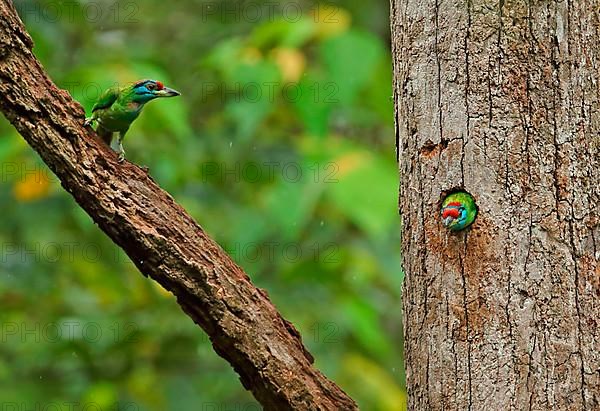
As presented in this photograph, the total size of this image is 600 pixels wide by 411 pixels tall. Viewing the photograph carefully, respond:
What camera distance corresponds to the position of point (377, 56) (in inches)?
156

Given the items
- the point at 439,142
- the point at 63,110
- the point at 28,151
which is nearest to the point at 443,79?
the point at 439,142

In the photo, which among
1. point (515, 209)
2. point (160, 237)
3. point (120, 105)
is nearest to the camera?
point (515, 209)

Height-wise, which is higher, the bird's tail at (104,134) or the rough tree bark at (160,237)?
the bird's tail at (104,134)

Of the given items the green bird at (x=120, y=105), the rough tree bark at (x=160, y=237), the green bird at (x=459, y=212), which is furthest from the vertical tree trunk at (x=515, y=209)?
the green bird at (x=120, y=105)

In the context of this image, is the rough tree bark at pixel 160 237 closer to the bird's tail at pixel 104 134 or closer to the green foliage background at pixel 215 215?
the bird's tail at pixel 104 134

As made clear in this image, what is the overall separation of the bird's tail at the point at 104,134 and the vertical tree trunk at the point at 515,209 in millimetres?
878

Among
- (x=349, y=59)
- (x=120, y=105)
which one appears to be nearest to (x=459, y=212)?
(x=120, y=105)

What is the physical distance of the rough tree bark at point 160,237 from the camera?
241 cm

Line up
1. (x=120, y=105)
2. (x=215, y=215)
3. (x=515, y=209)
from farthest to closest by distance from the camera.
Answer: (x=215, y=215), (x=120, y=105), (x=515, y=209)

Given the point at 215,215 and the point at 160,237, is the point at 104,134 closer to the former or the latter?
the point at 160,237

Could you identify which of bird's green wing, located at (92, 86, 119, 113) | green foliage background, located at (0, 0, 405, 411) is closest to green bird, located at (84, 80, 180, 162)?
bird's green wing, located at (92, 86, 119, 113)

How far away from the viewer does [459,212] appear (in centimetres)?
231

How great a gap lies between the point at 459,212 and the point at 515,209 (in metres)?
0.12

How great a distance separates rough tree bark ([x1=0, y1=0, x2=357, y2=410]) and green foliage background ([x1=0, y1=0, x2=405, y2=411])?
137 centimetres
